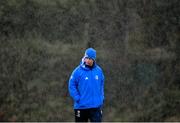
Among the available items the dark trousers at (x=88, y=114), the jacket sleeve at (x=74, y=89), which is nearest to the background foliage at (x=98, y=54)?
the dark trousers at (x=88, y=114)

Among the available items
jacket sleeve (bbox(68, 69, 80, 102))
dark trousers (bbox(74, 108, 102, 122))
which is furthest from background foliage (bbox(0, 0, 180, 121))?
jacket sleeve (bbox(68, 69, 80, 102))

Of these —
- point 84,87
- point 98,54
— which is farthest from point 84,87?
point 98,54

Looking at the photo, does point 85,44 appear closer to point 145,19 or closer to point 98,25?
point 98,25

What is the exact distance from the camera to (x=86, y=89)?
666 cm

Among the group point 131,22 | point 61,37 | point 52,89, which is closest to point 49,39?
point 61,37

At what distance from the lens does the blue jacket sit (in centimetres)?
664

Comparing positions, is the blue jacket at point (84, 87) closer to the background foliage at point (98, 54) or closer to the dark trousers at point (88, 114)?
the dark trousers at point (88, 114)

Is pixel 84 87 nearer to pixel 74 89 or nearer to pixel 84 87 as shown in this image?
pixel 84 87

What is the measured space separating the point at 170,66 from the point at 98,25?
184 centimetres

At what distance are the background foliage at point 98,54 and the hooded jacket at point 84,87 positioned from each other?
3.55 meters

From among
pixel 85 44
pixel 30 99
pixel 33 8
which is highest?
pixel 33 8

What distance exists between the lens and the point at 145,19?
10398 mm

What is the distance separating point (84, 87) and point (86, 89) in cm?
4

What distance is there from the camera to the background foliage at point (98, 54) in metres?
10.2
